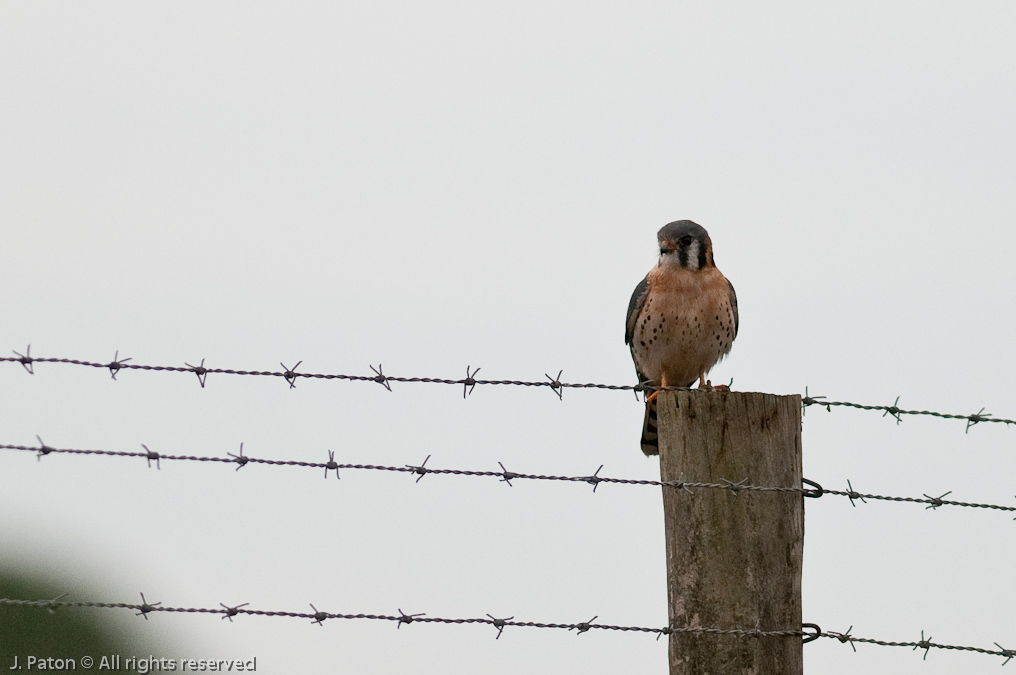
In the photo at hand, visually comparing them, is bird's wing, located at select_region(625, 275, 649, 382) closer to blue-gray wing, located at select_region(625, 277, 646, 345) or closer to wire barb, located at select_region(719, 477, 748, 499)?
blue-gray wing, located at select_region(625, 277, 646, 345)

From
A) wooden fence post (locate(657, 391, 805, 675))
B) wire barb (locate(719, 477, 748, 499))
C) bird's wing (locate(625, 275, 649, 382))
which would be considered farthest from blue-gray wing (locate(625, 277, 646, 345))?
wire barb (locate(719, 477, 748, 499))

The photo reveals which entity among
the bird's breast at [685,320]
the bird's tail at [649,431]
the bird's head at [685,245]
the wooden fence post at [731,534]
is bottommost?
the wooden fence post at [731,534]

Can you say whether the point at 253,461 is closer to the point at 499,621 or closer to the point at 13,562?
the point at 499,621

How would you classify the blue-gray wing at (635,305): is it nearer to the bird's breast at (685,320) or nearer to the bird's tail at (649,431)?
the bird's breast at (685,320)

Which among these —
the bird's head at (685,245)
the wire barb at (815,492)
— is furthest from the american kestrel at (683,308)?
the wire barb at (815,492)

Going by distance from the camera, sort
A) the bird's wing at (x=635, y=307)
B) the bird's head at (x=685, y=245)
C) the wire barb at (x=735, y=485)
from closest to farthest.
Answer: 1. the wire barb at (x=735, y=485)
2. the bird's head at (x=685, y=245)
3. the bird's wing at (x=635, y=307)

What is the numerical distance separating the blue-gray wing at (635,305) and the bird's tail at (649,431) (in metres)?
0.53

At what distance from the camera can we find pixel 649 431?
20.1 feet

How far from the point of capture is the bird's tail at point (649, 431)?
6.08 meters

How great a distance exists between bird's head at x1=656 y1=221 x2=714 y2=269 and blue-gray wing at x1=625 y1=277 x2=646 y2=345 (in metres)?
0.22

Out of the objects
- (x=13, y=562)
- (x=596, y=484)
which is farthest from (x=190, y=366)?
(x=13, y=562)

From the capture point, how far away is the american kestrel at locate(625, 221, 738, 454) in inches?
239

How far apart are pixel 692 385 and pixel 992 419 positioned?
2.51 meters

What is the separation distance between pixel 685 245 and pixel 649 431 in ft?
3.19
